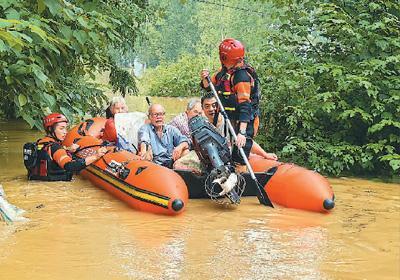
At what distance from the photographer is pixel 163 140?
7.91 m

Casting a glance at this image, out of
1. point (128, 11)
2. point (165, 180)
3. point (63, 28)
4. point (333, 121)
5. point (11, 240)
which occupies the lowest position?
point (11, 240)

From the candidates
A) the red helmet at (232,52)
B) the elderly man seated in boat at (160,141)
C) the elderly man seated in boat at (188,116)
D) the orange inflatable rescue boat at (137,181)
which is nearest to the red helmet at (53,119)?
the orange inflatable rescue boat at (137,181)

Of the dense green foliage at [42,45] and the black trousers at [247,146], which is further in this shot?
the black trousers at [247,146]

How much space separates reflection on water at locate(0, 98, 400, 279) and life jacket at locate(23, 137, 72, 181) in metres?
0.31

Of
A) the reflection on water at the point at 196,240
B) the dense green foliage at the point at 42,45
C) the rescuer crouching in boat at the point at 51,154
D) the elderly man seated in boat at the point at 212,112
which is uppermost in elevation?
the dense green foliage at the point at 42,45

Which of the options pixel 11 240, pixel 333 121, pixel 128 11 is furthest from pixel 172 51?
pixel 11 240

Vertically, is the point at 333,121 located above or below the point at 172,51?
below

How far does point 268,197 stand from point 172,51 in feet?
176

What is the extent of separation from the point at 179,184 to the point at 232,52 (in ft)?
5.26

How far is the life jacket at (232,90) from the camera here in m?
7.25

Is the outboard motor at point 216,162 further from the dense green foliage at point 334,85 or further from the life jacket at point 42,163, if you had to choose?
the dense green foliage at point 334,85

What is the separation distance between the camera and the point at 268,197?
22.9 feet

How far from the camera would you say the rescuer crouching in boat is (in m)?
7.74

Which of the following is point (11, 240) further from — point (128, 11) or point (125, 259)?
point (128, 11)
